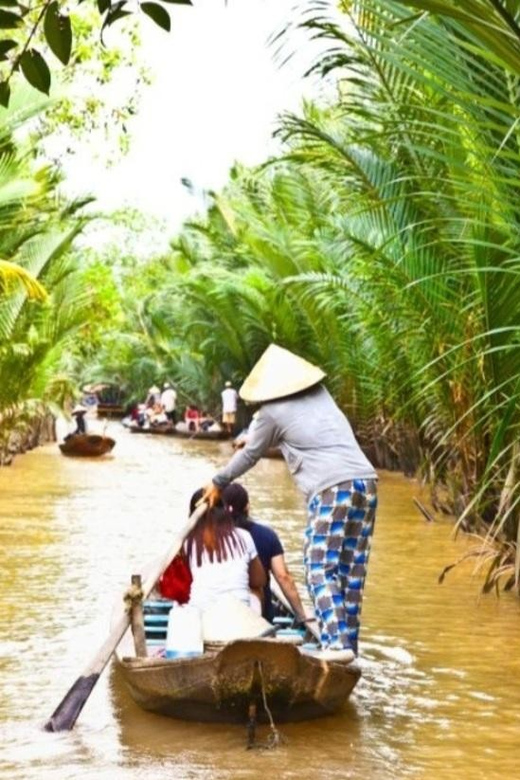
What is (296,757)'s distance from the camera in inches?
227

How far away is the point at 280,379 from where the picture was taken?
6.60 m

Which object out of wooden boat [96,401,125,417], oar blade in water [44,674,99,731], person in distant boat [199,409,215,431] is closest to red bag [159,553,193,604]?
oar blade in water [44,674,99,731]

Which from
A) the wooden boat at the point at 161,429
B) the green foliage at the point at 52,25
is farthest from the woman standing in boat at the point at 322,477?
the wooden boat at the point at 161,429

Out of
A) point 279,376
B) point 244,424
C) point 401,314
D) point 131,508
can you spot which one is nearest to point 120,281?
point 244,424

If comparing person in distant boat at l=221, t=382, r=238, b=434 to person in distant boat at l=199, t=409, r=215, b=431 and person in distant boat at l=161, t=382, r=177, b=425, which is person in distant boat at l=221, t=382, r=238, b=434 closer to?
person in distant boat at l=199, t=409, r=215, b=431

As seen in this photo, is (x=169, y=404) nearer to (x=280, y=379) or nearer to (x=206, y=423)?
(x=206, y=423)

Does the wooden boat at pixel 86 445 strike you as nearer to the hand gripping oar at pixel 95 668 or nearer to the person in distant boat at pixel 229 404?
the person in distant boat at pixel 229 404

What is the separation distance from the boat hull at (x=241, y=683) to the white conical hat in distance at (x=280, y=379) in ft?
4.29

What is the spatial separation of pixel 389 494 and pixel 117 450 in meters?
12.1

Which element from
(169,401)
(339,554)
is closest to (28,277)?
(339,554)

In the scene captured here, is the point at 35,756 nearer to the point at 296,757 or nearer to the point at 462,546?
the point at 296,757

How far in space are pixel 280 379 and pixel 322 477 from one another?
1.70 feet

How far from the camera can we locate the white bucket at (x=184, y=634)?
6.03 m

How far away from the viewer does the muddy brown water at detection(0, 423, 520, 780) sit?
5730mm
